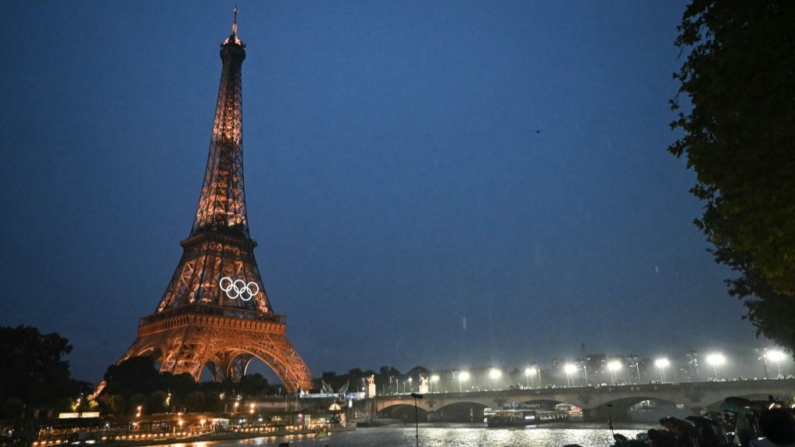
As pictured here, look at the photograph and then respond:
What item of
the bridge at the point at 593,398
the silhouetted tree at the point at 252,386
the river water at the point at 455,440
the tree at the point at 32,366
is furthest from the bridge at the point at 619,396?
the tree at the point at 32,366

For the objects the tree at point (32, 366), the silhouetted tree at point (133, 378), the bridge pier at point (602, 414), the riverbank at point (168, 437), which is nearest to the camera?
the riverbank at point (168, 437)

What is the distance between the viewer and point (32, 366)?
208 feet

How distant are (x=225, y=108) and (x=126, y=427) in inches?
2228

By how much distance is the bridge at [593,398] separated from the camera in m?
63.3

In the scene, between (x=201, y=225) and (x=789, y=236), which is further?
(x=201, y=225)

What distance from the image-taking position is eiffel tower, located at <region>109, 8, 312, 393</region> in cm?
7050

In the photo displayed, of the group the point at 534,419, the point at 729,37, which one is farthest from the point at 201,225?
the point at 729,37

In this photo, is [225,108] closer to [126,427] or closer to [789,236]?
[126,427]

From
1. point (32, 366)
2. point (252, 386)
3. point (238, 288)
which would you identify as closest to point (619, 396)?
point (252, 386)

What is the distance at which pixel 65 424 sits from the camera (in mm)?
49344

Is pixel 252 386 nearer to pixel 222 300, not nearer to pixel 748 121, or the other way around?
pixel 222 300

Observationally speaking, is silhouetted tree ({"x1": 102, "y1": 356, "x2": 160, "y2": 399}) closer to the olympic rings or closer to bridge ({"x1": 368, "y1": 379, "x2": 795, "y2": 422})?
the olympic rings

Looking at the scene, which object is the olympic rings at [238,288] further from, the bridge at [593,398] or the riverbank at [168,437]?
the riverbank at [168,437]

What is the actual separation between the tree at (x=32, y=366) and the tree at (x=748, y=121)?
235 feet
